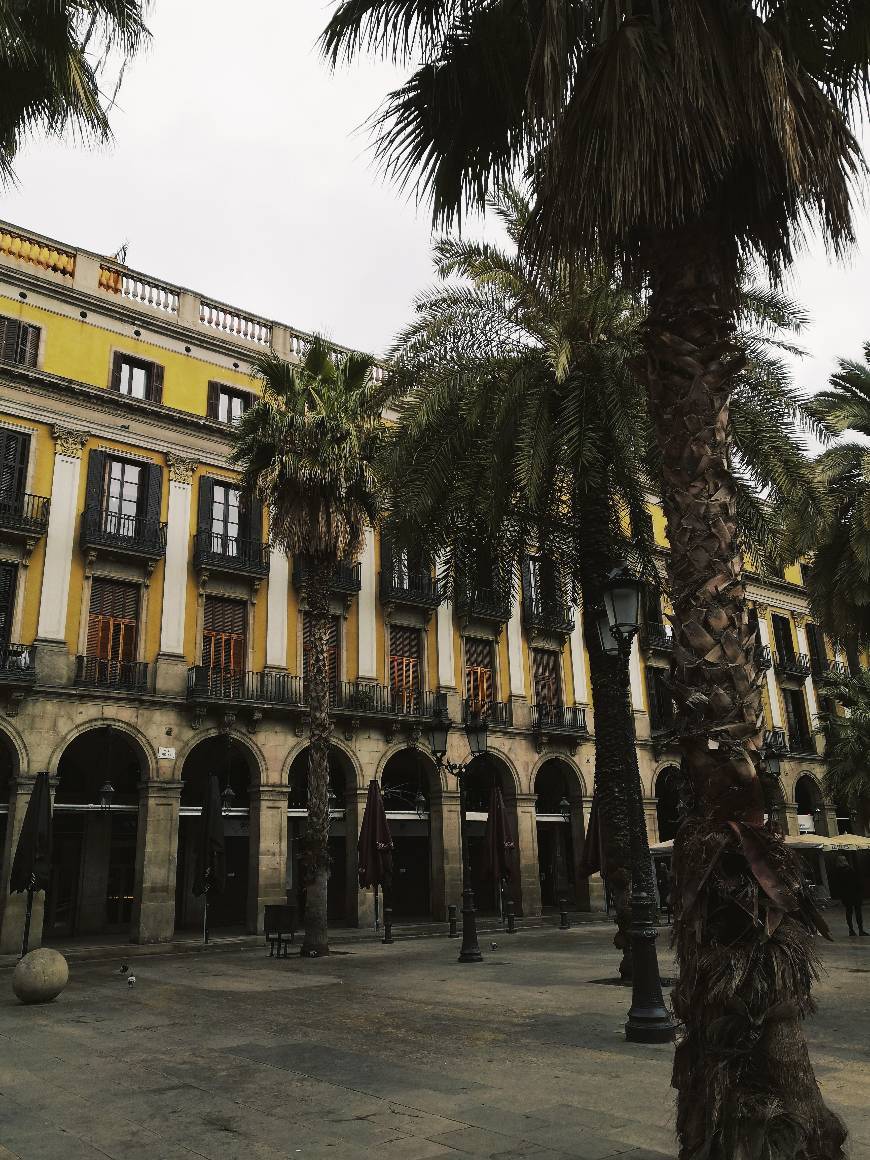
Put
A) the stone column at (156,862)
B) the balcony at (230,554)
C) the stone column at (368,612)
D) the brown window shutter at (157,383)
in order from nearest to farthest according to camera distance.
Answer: the stone column at (156,862)
the balcony at (230,554)
the brown window shutter at (157,383)
the stone column at (368,612)

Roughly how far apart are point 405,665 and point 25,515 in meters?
11.9

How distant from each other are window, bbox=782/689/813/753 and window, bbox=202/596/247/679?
26.4 metres

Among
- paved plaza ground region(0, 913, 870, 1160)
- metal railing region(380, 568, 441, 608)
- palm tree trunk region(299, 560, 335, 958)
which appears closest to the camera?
paved plaza ground region(0, 913, 870, 1160)

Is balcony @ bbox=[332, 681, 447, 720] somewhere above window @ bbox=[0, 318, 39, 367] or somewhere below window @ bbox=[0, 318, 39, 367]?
below

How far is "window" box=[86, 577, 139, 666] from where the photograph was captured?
22719 mm

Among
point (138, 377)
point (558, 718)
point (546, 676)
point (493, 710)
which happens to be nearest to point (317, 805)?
point (493, 710)

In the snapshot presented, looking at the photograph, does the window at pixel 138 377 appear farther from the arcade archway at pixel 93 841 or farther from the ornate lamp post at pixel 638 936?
the ornate lamp post at pixel 638 936

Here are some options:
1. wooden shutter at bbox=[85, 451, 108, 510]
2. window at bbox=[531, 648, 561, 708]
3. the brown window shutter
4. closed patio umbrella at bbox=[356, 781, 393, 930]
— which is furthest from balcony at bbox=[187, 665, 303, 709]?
window at bbox=[531, 648, 561, 708]

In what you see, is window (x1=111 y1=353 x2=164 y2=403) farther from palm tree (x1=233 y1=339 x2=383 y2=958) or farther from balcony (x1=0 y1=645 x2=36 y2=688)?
balcony (x1=0 y1=645 x2=36 y2=688)

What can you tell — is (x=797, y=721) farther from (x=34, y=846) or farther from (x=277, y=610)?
(x=34, y=846)

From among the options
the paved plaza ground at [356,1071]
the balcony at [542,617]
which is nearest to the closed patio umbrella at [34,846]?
the paved plaza ground at [356,1071]

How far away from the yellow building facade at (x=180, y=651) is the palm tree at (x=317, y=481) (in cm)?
317

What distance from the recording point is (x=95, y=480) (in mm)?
23250

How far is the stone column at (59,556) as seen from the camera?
2158 centimetres
